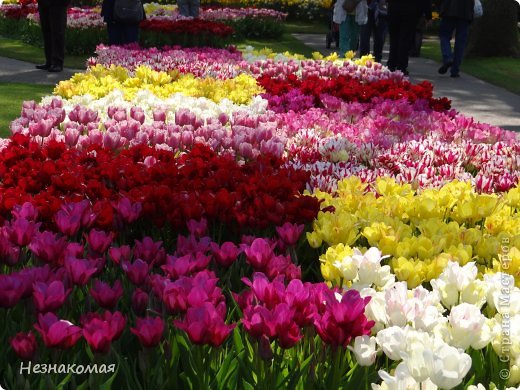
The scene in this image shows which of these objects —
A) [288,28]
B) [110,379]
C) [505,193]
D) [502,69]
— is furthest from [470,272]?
[288,28]

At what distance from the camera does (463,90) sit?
1359 centimetres

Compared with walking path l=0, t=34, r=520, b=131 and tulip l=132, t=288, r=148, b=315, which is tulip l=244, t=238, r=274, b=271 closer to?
tulip l=132, t=288, r=148, b=315

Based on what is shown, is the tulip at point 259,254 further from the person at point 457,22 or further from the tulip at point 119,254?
the person at point 457,22

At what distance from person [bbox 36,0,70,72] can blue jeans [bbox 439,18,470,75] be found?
663cm

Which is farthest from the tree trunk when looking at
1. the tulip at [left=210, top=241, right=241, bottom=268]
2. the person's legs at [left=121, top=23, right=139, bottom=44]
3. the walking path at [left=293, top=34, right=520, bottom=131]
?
the tulip at [left=210, top=241, right=241, bottom=268]

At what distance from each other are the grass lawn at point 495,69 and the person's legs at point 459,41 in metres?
0.52

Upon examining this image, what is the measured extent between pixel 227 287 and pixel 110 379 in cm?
89

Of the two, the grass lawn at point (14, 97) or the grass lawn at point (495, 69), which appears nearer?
the grass lawn at point (14, 97)

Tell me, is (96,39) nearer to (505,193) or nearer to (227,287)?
(505,193)

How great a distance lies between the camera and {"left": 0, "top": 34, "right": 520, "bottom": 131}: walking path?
1098 cm

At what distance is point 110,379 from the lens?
219cm

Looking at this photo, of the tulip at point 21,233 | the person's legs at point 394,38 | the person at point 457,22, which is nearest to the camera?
the tulip at point 21,233

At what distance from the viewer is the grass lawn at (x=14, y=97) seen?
365 inches

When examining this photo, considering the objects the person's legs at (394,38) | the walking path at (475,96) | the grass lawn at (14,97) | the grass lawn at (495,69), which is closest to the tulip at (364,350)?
the grass lawn at (14,97)
